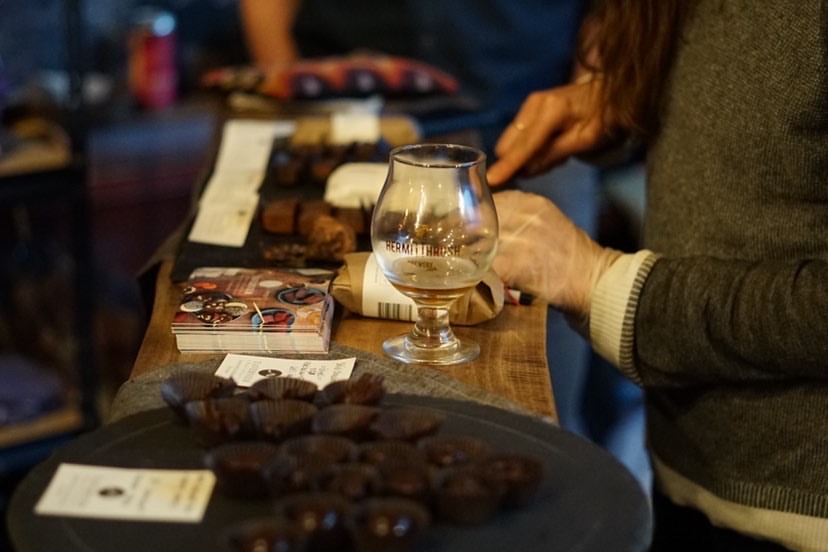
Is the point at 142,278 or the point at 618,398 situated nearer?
the point at 142,278

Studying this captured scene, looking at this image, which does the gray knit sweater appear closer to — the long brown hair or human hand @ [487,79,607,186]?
the long brown hair

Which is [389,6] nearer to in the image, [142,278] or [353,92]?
[353,92]

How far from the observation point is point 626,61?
4.36 feet

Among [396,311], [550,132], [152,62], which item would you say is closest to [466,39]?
[152,62]

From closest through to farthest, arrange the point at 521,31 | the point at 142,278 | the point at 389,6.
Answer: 1. the point at 142,278
2. the point at 521,31
3. the point at 389,6

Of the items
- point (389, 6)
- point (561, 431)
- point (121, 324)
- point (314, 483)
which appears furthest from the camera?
point (121, 324)

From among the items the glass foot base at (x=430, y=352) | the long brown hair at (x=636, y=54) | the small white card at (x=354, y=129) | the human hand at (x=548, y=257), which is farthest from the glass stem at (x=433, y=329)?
the small white card at (x=354, y=129)

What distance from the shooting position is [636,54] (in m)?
1.30

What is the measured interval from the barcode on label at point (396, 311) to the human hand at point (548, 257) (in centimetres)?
12

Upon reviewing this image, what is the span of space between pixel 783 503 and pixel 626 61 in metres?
0.51

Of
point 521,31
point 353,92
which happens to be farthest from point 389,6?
point 353,92

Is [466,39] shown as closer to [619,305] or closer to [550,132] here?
[550,132]

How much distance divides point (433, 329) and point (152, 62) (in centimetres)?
196

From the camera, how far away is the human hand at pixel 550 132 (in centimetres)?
145
